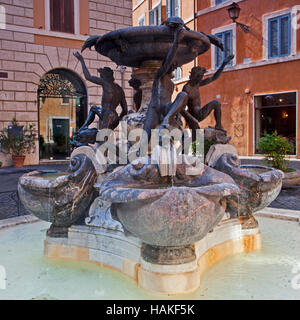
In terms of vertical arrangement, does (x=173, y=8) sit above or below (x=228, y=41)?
above

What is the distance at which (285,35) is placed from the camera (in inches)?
569

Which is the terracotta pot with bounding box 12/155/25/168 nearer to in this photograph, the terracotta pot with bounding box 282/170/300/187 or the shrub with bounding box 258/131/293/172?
the shrub with bounding box 258/131/293/172

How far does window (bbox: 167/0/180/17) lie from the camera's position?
19.8 metres

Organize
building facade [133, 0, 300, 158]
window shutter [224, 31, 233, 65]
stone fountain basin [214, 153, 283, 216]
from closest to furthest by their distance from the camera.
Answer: stone fountain basin [214, 153, 283, 216], building facade [133, 0, 300, 158], window shutter [224, 31, 233, 65]

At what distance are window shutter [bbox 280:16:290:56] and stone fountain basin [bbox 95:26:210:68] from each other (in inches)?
455

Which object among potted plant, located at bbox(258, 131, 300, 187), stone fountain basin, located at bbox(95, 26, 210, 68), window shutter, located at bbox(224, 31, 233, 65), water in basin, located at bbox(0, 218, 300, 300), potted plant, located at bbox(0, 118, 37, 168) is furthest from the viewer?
window shutter, located at bbox(224, 31, 233, 65)

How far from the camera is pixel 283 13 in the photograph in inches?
567

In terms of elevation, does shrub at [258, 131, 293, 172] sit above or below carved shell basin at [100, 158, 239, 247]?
above

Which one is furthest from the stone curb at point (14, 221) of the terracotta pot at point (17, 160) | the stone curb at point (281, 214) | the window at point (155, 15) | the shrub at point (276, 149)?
the window at point (155, 15)

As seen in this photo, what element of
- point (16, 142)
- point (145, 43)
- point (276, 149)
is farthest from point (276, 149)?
point (16, 142)

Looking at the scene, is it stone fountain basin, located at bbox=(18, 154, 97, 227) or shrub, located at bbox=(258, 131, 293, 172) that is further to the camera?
shrub, located at bbox=(258, 131, 293, 172)

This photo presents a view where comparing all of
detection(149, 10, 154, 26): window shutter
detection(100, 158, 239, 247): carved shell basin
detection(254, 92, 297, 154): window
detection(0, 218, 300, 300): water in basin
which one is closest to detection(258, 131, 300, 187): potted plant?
detection(0, 218, 300, 300): water in basin

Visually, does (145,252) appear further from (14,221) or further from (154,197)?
(14,221)

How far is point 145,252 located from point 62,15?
43.7ft
